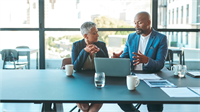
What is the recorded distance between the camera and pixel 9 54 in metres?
4.45

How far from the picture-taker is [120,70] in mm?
1764

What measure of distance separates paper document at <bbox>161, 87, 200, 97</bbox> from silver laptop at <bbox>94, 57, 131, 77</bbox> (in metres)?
0.41

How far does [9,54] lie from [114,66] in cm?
347

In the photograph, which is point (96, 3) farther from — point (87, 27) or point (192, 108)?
point (192, 108)

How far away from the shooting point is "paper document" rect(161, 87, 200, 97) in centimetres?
129

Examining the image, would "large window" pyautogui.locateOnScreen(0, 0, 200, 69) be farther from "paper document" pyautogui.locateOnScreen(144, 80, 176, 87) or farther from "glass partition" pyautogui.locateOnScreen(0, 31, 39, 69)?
"paper document" pyautogui.locateOnScreen(144, 80, 176, 87)

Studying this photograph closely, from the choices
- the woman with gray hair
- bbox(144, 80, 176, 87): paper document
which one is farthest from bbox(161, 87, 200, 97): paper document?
the woman with gray hair

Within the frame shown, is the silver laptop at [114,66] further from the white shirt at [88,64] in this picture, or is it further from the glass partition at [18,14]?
the glass partition at [18,14]

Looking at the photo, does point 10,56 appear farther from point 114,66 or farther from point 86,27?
point 114,66

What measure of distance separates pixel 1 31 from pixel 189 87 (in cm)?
433

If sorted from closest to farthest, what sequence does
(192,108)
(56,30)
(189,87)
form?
(189,87)
(192,108)
(56,30)

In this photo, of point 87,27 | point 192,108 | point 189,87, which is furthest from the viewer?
point 192,108

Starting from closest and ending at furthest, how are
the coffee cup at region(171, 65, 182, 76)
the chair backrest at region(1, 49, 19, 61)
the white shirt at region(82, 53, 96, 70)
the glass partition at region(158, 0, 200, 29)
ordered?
the coffee cup at region(171, 65, 182, 76)
the white shirt at region(82, 53, 96, 70)
the chair backrest at region(1, 49, 19, 61)
the glass partition at region(158, 0, 200, 29)

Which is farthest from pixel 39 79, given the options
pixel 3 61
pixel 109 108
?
pixel 3 61
